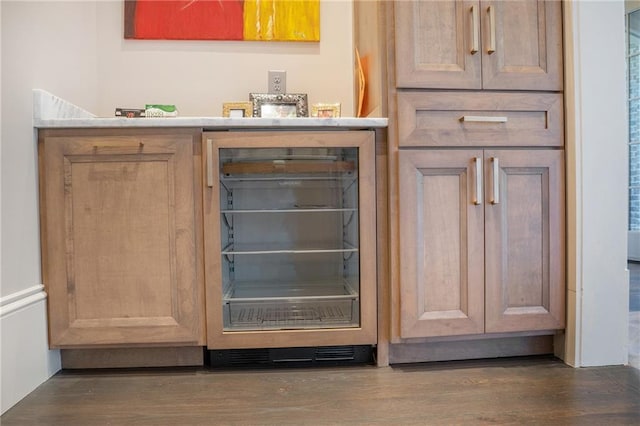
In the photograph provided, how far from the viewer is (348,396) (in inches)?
51.1

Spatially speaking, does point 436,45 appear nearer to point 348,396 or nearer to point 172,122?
point 172,122

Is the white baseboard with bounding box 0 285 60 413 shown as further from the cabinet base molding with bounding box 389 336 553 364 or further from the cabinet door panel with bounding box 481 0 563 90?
the cabinet door panel with bounding box 481 0 563 90

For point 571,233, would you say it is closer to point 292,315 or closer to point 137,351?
point 292,315

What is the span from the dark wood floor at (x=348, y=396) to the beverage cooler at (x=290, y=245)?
12 centimetres

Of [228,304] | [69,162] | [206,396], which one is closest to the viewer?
[206,396]

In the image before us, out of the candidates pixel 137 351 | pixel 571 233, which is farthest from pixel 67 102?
pixel 571 233

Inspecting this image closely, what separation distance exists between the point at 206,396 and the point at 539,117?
146cm

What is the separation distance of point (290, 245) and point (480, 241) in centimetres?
73

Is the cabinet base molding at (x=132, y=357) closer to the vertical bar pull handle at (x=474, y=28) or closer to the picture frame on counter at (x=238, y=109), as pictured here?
the picture frame on counter at (x=238, y=109)

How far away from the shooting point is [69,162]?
143cm

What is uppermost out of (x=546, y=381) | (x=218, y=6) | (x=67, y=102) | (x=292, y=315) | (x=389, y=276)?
(x=218, y=6)

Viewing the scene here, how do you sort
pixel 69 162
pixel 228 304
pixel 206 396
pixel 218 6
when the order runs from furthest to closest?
1. pixel 218 6
2. pixel 228 304
3. pixel 69 162
4. pixel 206 396

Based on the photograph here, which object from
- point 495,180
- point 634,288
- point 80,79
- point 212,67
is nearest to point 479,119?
point 495,180

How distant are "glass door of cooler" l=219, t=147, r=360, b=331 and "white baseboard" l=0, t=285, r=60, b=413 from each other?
1.94 ft
